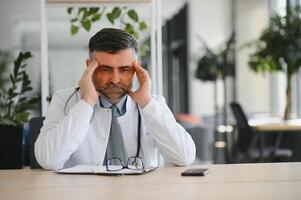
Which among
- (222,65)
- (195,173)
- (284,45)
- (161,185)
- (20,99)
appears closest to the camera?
(161,185)

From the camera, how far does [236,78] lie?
11156 millimetres

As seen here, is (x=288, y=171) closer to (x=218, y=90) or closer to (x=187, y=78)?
(x=218, y=90)

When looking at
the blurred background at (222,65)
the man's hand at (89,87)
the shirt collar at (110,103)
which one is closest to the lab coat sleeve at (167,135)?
the shirt collar at (110,103)

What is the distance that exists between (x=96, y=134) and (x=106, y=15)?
4.85 feet

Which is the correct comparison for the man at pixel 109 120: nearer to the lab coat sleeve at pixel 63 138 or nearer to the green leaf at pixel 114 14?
the lab coat sleeve at pixel 63 138

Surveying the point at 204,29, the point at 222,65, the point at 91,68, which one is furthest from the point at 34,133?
the point at 204,29

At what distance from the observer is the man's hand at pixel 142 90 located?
238cm

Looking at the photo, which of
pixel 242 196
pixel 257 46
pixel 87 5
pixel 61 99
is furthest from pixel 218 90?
pixel 242 196

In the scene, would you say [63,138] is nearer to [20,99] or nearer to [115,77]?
[115,77]

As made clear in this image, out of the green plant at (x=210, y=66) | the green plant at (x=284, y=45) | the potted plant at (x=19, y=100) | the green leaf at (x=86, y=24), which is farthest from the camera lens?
the green plant at (x=210, y=66)

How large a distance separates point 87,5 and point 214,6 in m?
8.69

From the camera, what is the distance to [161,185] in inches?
70.8

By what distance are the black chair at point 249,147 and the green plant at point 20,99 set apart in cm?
335

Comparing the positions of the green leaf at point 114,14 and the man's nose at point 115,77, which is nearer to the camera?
the man's nose at point 115,77
